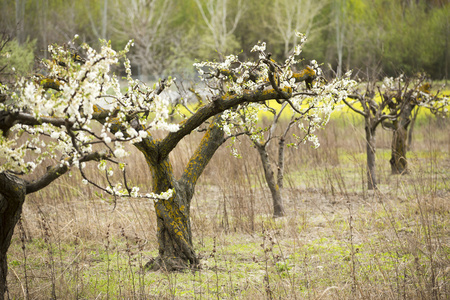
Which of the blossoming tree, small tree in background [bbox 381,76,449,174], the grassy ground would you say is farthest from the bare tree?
the blossoming tree

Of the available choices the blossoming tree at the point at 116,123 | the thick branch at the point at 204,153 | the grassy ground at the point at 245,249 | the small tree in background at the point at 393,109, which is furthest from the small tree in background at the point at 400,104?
the thick branch at the point at 204,153

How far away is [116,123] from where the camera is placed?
3.54 metres

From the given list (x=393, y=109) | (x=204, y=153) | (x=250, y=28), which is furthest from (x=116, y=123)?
(x=250, y=28)

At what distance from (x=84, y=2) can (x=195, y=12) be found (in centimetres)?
1026

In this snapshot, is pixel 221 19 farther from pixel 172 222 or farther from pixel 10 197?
pixel 10 197

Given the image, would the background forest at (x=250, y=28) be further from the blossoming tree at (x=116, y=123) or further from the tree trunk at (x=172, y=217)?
the tree trunk at (x=172, y=217)

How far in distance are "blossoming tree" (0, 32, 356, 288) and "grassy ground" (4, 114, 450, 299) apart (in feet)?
1.47

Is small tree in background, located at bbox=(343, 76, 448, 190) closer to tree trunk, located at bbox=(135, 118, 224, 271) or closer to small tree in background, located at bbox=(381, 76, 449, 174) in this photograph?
small tree in background, located at bbox=(381, 76, 449, 174)

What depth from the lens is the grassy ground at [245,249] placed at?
3537 mm

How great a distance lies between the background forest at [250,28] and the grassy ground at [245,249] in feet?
53.9

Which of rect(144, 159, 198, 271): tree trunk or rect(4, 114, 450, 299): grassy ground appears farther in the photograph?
rect(144, 159, 198, 271): tree trunk

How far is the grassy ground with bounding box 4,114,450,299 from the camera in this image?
354 cm

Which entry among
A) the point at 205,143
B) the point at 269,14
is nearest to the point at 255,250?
the point at 205,143

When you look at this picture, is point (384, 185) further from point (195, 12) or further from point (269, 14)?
point (195, 12)
